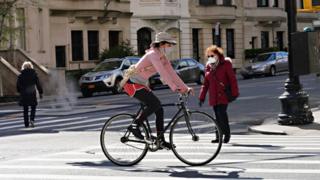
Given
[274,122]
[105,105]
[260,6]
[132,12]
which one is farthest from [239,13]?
[274,122]

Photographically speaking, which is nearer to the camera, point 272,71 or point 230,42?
point 272,71

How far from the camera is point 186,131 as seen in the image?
34.1ft

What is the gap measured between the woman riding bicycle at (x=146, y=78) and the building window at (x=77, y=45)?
1279 inches

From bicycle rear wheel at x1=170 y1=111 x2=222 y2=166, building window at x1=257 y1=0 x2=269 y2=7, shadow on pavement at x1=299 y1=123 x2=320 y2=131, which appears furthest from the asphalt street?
building window at x1=257 y1=0 x2=269 y2=7

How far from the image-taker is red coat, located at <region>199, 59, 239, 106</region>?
1266 cm

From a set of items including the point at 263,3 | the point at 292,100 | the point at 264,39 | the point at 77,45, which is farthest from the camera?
the point at 264,39

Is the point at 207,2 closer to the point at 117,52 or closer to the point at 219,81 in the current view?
the point at 117,52

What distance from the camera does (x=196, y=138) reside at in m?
10.5

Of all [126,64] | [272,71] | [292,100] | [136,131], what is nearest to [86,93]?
[126,64]

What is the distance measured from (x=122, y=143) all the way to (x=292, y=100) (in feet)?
20.0

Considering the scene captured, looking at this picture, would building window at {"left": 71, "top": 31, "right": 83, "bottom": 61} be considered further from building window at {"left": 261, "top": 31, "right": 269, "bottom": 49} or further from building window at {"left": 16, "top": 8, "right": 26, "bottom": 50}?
building window at {"left": 261, "top": 31, "right": 269, "bottom": 49}

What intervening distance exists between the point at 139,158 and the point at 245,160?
1.59 metres

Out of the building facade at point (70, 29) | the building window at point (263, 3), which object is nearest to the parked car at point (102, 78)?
the building facade at point (70, 29)

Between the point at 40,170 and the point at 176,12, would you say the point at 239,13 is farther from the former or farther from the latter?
the point at 40,170
